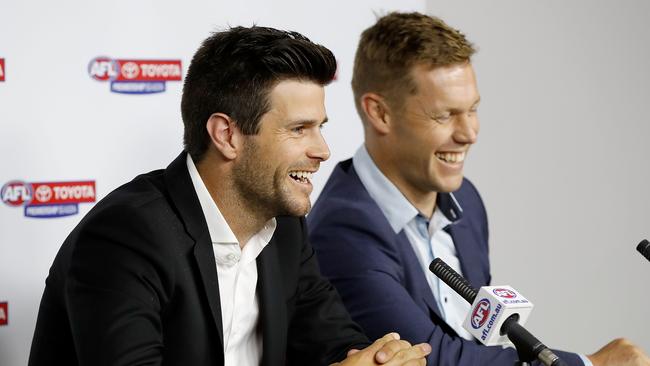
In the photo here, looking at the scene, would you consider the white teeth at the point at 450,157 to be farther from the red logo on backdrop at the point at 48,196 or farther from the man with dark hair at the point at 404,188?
the red logo on backdrop at the point at 48,196

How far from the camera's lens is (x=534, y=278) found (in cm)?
345

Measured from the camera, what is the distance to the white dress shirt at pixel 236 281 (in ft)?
5.91

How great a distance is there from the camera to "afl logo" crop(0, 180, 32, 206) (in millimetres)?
2072

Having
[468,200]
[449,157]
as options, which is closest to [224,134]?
[449,157]

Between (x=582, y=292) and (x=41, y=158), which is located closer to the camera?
(x=41, y=158)

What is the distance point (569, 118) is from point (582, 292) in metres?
0.65

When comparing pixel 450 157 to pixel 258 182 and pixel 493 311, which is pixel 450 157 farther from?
pixel 493 311

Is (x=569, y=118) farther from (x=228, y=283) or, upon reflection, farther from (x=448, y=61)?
(x=228, y=283)

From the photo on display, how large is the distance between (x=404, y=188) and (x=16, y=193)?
2.87 feet

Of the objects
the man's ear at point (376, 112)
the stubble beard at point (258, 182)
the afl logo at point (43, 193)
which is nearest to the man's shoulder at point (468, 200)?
the man's ear at point (376, 112)

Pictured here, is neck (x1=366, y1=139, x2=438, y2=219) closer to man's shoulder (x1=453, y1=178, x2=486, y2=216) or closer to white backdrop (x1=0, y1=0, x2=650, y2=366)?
man's shoulder (x1=453, y1=178, x2=486, y2=216)

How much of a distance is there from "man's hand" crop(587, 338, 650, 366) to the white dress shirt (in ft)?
2.22

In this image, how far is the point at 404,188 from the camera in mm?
2260

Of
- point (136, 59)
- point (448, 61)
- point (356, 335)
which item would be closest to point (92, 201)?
point (136, 59)
